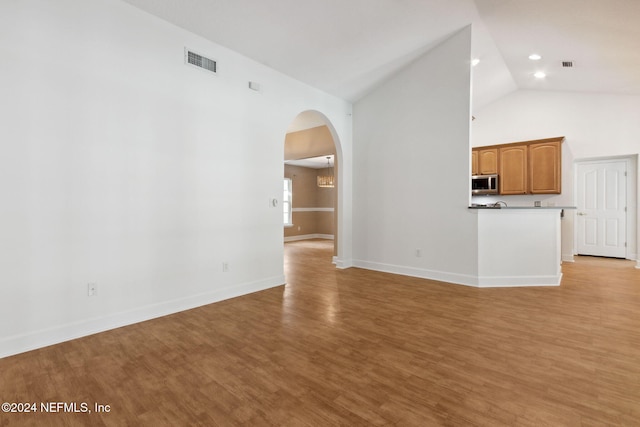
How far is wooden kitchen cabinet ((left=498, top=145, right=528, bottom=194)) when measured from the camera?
22.5ft

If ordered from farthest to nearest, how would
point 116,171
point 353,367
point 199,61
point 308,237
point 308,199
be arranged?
point 308,199 < point 308,237 < point 199,61 < point 116,171 < point 353,367

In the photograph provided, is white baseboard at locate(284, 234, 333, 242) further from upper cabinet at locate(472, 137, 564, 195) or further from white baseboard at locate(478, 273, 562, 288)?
white baseboard at locate(478, 273, 562, 288)

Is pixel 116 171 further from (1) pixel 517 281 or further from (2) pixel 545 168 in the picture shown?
(2) pixel 545 168

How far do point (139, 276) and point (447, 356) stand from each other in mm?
2960

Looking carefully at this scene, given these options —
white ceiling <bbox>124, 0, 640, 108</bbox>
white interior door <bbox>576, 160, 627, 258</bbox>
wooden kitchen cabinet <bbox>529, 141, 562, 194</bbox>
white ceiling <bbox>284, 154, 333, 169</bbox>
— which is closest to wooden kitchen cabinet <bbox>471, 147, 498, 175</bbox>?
wooden kitchen cabinet <bbox>529, 141, 562, 194</bbox>

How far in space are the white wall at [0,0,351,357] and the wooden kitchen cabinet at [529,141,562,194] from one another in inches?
231

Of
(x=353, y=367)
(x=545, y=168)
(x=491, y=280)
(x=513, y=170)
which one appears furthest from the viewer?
(x=513, y=170)

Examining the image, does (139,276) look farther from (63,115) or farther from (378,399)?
(378,399)

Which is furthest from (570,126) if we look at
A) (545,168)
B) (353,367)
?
(353,367)

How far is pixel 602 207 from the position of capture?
668 cm

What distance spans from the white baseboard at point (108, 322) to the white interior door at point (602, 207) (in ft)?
23.9

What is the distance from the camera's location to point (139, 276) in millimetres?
3207

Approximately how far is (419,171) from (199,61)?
11.6 feet

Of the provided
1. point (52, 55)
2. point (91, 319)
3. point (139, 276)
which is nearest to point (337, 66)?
point (52, 55)
